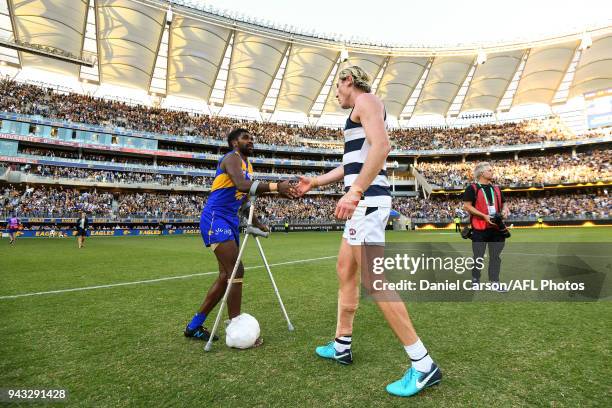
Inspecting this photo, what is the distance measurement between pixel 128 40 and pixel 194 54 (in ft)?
21.5

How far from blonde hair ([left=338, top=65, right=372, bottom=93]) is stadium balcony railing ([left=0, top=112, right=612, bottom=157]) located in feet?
142

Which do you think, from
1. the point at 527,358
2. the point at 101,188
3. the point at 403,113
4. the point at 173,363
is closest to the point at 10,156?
the point at 101,188

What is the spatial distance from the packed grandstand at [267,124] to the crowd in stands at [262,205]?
0.71ft

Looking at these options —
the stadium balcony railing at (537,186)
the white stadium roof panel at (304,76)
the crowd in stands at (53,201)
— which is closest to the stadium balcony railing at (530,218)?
the stadium balcony railing at (537,186)

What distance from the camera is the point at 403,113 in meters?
56.0

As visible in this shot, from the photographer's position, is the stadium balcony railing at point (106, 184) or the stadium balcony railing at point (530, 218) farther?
the stadium balcony railing at point (530, 218)

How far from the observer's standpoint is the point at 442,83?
156 ft

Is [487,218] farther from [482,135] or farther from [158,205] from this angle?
[482,135]

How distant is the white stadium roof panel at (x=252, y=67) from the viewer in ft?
123

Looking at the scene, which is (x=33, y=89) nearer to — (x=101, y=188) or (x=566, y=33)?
(x=101, y=188)

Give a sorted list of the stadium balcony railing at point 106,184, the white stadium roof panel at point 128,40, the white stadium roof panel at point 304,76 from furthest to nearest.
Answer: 1. the white stadium roof panel at point 304,76
2. the stadium balcony railing at point 106,184
3. the white stadium roof panel at point 128,40

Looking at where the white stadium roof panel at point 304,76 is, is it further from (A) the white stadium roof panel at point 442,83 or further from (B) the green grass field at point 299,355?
(B) the green grass field at point 299,355

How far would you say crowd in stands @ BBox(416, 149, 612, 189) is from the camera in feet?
142

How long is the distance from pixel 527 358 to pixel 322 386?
1770 mm
